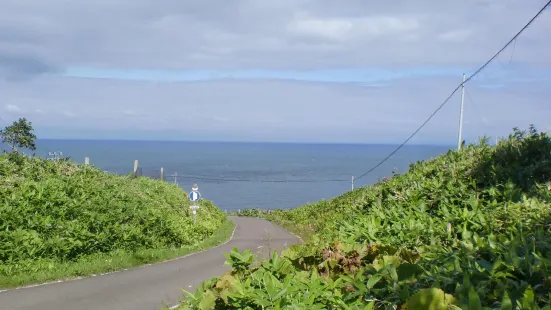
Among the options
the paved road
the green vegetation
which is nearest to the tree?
the paved road

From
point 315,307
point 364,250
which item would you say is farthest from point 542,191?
point 315,307

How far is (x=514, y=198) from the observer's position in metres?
7.61

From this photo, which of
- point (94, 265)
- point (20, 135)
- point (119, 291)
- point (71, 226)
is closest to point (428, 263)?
point (119, 291)

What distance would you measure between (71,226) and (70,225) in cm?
7

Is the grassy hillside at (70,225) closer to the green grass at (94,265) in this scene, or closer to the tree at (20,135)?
the green grass at (94,265)

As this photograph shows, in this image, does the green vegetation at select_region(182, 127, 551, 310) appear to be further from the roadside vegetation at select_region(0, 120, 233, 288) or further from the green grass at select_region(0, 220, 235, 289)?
the roadside vegetation at select_region(0, 120, 233, 288)

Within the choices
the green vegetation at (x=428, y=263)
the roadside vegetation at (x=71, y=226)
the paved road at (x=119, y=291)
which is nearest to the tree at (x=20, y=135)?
the roadside vegetation at (x=71, y=226)

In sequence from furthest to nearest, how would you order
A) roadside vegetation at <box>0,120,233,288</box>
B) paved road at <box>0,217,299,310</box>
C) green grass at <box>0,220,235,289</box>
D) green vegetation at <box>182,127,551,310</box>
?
roadside vegetation at <box>0,120,233,288</box>
green grass at <box>0,220,235,289</box>
paved road at <box>0,217,299,310</box>
green vegetation at <box>182,127,551,310</box>

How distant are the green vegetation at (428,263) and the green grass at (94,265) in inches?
261

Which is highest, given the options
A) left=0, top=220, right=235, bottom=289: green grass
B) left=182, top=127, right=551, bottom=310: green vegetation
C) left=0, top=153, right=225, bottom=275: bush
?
left=182, top=127, right=551, bottom=310: green vegetation

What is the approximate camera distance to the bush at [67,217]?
12305 millimetres

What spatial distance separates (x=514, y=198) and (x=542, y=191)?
0.40 metres

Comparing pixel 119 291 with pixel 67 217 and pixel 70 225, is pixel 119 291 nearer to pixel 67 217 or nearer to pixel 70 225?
pixel 70 225

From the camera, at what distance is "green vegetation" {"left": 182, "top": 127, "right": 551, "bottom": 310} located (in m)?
3.60
